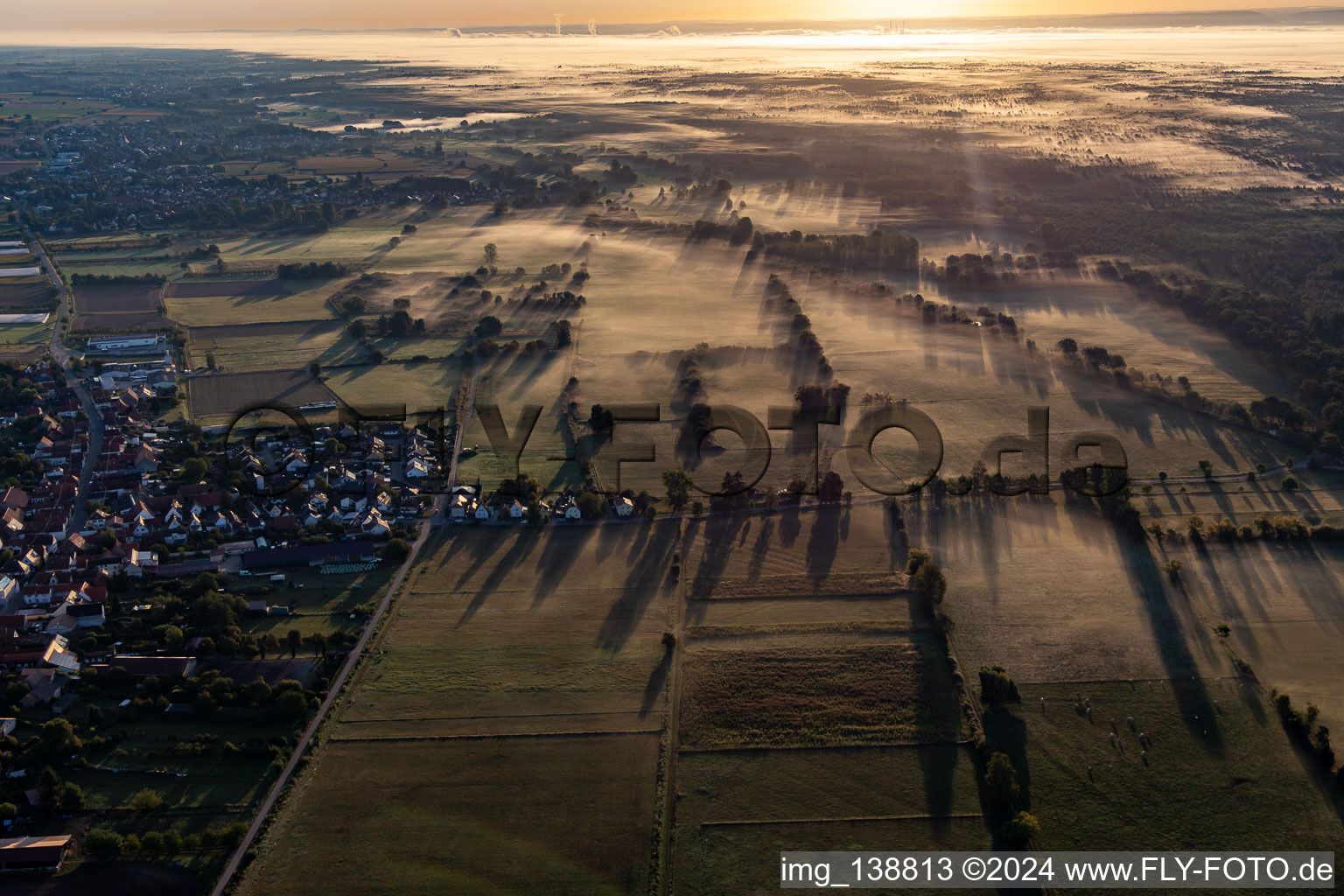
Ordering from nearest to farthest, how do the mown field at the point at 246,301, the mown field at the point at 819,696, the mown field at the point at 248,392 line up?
the mown field at the point at 819,696 → the mown field at the point at 248,392 → the mown field at the point at 246,301

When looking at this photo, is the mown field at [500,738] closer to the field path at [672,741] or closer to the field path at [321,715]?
the field path at [672,741]

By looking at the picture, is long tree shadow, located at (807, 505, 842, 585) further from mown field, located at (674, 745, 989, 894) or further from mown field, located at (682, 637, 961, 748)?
mown field, located at (674, 745, 989, 894)

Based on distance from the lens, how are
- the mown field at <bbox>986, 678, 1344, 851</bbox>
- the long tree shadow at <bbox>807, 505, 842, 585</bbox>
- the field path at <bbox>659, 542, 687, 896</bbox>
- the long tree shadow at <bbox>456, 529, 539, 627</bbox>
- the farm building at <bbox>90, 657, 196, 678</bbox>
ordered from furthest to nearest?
the long tree shadow at <bbox>807, 505, 842, 585</bbox>, the long tree shadow at <bbox>456, 529, 539, 627</bbox>, the farm building at <bbox>90, 657, 196, 678</bbox>, the mown field at <bbox>986, 678, 1344, 851</bbox>, the field path at <bbox>659, 542, 687, 896</bbox>

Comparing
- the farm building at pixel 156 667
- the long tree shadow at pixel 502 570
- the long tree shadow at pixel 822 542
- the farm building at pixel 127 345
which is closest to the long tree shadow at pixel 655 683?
the long tree shadow at pixel 822 542

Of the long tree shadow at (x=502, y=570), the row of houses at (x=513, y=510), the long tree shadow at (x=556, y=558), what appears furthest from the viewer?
the row of houses at (x=513, y=510)

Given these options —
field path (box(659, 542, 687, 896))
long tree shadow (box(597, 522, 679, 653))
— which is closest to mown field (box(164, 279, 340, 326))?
long tree shadow (box(597, 522, 679, 653))

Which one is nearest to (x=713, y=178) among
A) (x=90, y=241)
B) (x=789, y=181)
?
(x=789, y=181)

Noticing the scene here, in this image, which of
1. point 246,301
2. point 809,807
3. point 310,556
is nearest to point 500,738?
point 809,807

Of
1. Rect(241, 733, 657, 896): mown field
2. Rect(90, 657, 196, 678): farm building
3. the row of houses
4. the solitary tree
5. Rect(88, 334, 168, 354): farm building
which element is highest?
Rect(88, 334, 168, 354): farm building
